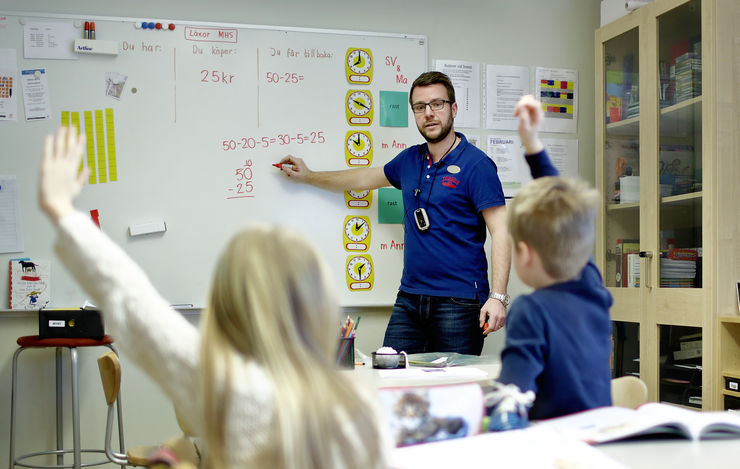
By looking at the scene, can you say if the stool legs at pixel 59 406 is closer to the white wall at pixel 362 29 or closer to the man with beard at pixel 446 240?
the white wall at pixel 362 29

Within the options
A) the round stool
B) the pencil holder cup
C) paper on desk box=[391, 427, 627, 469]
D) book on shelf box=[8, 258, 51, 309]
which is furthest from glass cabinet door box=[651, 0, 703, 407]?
book on shelf box=[8, 258, 51, 309]

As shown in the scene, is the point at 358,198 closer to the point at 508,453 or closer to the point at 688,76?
the point at 688,76

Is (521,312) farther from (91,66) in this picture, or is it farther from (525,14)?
(525,14)

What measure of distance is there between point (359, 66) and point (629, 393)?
242cm

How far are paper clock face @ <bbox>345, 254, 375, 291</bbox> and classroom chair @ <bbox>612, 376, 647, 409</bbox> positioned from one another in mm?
2016

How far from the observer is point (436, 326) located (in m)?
3.13

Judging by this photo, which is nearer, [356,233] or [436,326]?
[436,326]

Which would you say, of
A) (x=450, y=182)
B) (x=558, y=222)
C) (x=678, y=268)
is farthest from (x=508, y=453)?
(x=678, y=268)

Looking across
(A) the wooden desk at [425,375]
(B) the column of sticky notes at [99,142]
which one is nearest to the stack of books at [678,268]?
(A) the wooden desk at [425,375]

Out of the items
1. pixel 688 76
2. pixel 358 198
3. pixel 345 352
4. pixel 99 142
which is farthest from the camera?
pixel 358 198

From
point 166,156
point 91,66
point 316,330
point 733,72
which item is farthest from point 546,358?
point 91,66

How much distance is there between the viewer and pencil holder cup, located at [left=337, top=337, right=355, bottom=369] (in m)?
2.28

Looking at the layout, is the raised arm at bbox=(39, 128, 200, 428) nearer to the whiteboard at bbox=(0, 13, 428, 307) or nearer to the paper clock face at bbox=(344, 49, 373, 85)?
the whiteboard at bbox=(0, 13, 428, 307)

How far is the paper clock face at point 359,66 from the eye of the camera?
370cm
